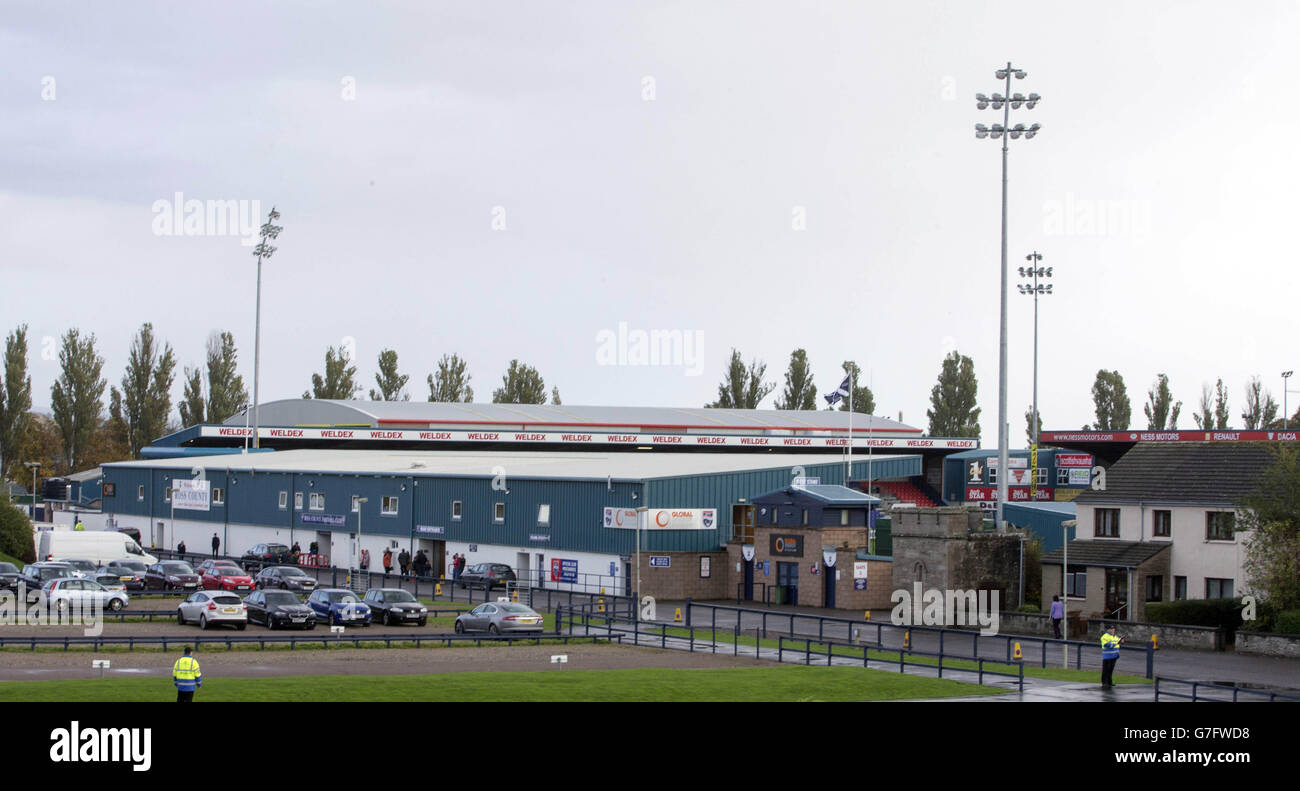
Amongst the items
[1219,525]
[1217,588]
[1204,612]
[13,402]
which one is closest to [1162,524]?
[1219,525]

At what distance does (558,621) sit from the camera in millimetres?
40938

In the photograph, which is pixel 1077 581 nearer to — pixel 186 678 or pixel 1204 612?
pixel 1204 612

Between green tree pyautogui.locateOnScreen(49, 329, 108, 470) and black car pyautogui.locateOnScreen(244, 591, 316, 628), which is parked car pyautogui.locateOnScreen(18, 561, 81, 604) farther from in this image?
green tree pyautogui.locateOnScreen(49, 329, 108, 470)

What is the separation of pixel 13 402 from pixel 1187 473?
89854 millimetres

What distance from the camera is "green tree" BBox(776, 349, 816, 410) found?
12706cm

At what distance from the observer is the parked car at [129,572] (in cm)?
5381

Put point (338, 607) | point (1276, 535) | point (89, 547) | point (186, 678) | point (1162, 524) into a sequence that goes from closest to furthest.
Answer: point (186, 678), point (1276, 535), point (338, 607), point (1162, 524), point (89, 547)

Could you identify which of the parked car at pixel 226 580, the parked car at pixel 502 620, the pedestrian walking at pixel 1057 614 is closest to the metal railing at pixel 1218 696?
the pedestrian walking at pixel 1057 614

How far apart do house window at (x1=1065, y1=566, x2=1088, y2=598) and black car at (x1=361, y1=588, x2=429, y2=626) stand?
22.1m

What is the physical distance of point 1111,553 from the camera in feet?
158

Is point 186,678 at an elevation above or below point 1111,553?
below
